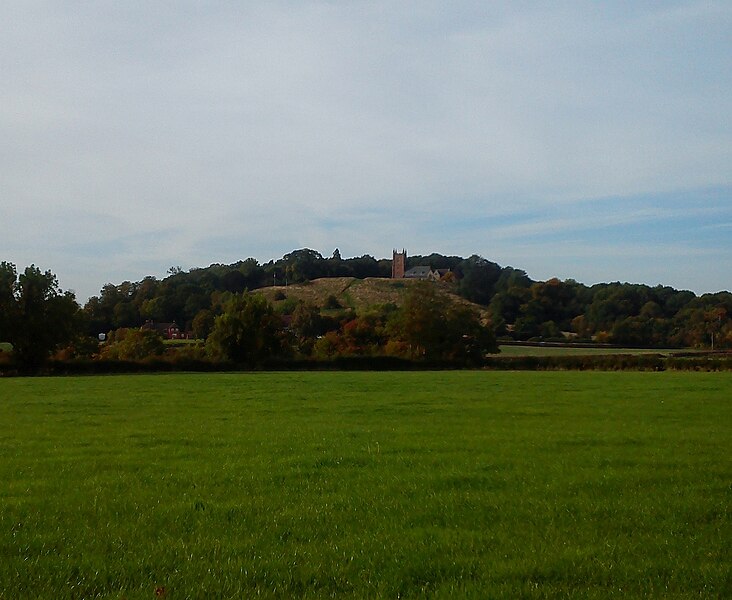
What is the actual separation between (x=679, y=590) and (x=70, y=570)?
5.55 metres

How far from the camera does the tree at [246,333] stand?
72.8 m

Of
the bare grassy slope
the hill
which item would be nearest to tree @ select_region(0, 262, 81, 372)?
the hill

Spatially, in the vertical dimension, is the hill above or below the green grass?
above

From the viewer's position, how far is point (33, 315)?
6438 cm

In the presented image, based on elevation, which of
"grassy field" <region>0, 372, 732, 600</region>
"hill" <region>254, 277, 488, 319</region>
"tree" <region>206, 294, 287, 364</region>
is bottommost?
"grassy field" <region>0, 372, 732, 600</region>

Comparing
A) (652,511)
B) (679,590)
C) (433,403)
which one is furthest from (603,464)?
(433,403)

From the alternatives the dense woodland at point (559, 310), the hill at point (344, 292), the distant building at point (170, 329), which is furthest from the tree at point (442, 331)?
the hill at point (344, 292)

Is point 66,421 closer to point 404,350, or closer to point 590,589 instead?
point 590,589

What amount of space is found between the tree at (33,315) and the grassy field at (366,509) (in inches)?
1926

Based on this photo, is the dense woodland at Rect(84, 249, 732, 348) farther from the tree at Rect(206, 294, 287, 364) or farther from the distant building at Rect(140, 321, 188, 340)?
the tree at Rect(206, 294, 287, 364)

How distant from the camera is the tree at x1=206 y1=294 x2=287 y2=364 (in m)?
72.8

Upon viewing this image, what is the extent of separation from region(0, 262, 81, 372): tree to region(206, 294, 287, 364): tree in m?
13.8

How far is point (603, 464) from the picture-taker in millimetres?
13125

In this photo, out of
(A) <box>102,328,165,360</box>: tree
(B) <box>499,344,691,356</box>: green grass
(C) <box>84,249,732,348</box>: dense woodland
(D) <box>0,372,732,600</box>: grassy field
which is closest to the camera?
(D) <box>0,372,732,600</box>: grassy field
